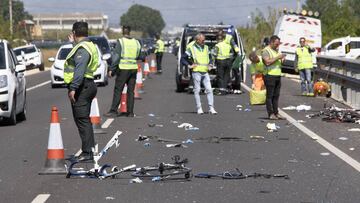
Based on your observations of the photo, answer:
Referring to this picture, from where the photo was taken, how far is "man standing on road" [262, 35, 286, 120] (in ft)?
59.8

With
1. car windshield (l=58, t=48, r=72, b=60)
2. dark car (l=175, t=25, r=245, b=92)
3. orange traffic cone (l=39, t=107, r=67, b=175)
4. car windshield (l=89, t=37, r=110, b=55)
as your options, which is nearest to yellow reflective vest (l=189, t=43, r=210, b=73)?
dark car (l=175, t=25, r=245, b=92)

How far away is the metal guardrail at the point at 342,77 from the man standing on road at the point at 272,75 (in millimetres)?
3344

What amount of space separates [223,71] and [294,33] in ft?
51.8

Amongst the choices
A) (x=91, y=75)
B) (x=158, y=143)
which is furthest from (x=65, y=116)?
(x=91, y=75)

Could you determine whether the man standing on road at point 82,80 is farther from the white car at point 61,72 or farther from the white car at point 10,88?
the white car at point 61,72

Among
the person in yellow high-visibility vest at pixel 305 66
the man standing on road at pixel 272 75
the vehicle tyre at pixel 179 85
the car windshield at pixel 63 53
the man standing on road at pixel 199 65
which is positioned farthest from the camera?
the car windshield at pixel 63 53

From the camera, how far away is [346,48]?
36.0m

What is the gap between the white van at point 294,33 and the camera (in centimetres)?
4012

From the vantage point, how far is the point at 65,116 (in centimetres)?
1936

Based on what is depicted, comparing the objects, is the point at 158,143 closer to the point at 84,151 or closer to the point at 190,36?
the point at 84,151

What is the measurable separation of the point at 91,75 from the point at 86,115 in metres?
0.56

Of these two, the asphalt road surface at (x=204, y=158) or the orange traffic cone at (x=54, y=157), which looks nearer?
the asphalt road surface at (x=204, y=158)

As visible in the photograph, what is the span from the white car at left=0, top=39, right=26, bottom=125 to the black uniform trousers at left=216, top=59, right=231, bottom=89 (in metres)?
7.94

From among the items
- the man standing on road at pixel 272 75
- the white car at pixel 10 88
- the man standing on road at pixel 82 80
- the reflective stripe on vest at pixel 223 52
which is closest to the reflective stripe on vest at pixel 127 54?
the white car at pixel 10 88
